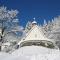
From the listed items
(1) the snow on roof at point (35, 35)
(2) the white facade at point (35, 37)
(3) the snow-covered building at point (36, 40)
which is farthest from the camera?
(1) the snow on roof at point (35, 35)

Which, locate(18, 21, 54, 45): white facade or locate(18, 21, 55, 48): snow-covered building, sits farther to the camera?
locate(18, 21, 54, 45): white facade

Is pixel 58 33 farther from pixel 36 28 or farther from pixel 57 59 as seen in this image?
pixel 57 59

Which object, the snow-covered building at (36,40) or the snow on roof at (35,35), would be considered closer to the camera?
the snow-covered building at (36,40)

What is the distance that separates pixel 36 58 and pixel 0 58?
52.5 inches

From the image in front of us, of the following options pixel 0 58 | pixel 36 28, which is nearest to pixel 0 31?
pixel 36 28

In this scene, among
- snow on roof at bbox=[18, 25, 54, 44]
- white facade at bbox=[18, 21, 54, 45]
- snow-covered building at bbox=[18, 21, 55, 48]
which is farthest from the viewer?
snow on roof at bbox=[18, 25, 54, 44]

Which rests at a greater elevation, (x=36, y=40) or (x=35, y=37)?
(x=35, y=37)

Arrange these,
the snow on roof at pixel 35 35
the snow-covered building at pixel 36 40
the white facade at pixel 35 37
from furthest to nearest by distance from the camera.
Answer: the snow on roof at pixel 35 35
the white facade at pixel 35 37
the snow-covered building at pixel 36 40

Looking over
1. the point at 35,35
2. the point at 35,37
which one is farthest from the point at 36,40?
the point at 35,35

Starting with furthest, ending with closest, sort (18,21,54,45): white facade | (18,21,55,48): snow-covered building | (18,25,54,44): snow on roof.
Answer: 1. (18,25,54,44): snow on roof
2. (18,21,54,45): white facade
3. (18,21,55,48): snow-covered building

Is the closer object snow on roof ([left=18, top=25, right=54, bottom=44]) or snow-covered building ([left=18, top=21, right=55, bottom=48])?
snow-covered building ([left=18, top=21, right=55, bottom=48])

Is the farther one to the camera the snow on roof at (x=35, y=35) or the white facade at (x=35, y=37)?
the snow on roof at (x=35, y=35)

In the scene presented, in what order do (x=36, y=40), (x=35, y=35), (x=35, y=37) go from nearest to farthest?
(x=36, y=40), (x=35, y=37), (x=35, y=35)

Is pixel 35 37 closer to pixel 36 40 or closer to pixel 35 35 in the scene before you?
pixel 35 35
